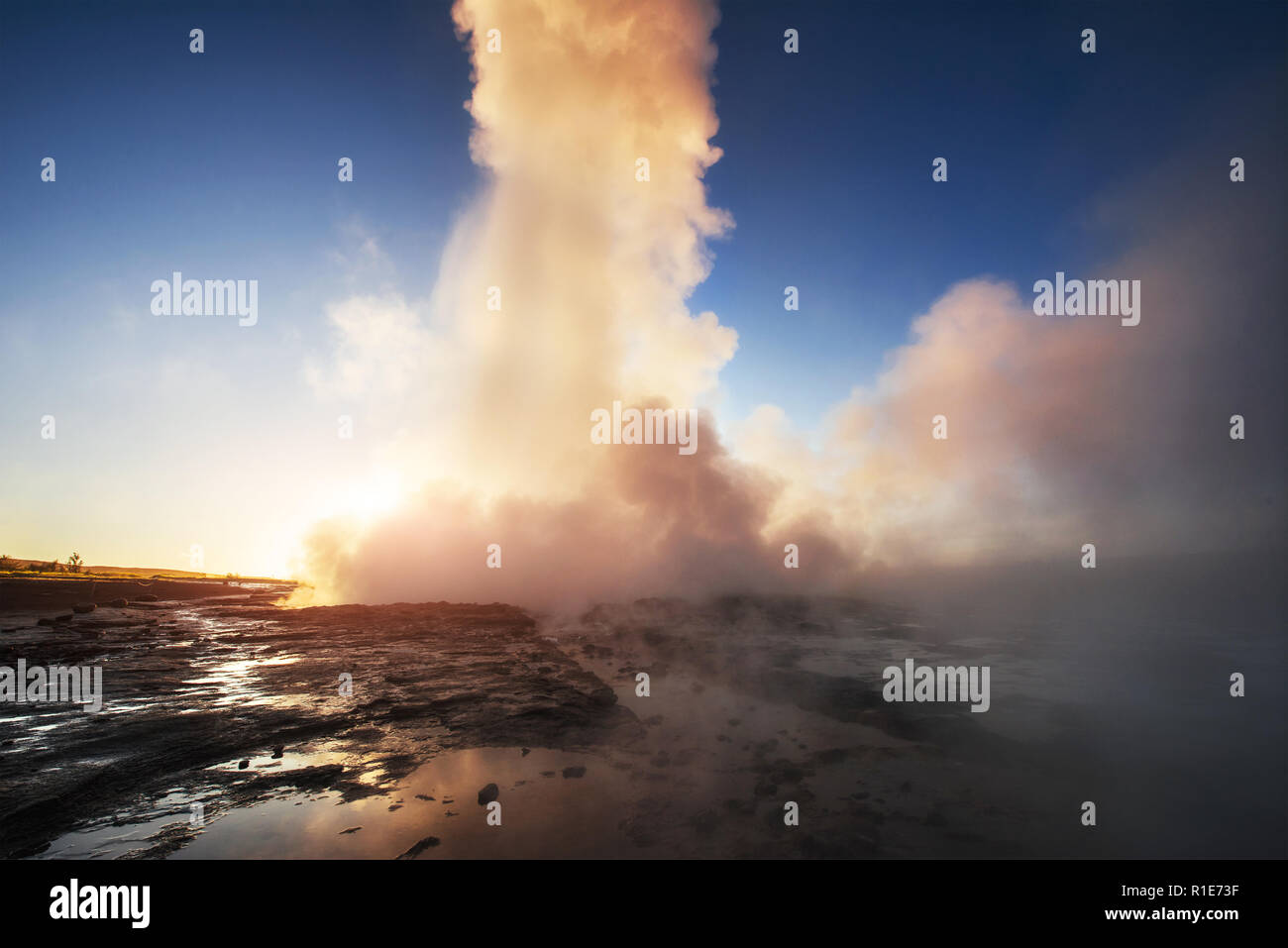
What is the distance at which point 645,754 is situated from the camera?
30.4 ft

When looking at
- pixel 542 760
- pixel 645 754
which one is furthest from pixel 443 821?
pixel 645 754

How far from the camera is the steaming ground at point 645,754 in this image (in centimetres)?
644

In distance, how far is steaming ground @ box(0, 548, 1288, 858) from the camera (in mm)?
6438

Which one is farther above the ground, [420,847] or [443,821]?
[420,847]

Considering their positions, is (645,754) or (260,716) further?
(260,716)

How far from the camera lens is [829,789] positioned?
7.77 m

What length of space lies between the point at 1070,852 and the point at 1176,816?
299cm

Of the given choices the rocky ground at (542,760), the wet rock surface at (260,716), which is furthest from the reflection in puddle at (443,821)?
the wet rock surface at (260,716)

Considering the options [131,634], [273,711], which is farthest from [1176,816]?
[131,634]

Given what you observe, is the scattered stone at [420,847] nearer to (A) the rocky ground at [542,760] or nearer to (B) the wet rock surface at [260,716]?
(A) the rocky ground at [542,760]

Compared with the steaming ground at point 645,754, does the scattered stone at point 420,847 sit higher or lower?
higher

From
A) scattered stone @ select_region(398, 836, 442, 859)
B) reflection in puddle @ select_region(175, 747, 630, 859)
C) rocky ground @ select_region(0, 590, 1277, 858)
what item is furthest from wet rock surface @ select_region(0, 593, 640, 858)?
scattered stone @ select_region(398, 836, 442, 859)

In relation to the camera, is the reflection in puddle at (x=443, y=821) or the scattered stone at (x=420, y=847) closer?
the scattered stone at (x=420, y=847)

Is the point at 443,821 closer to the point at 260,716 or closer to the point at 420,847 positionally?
the point at 420,847
